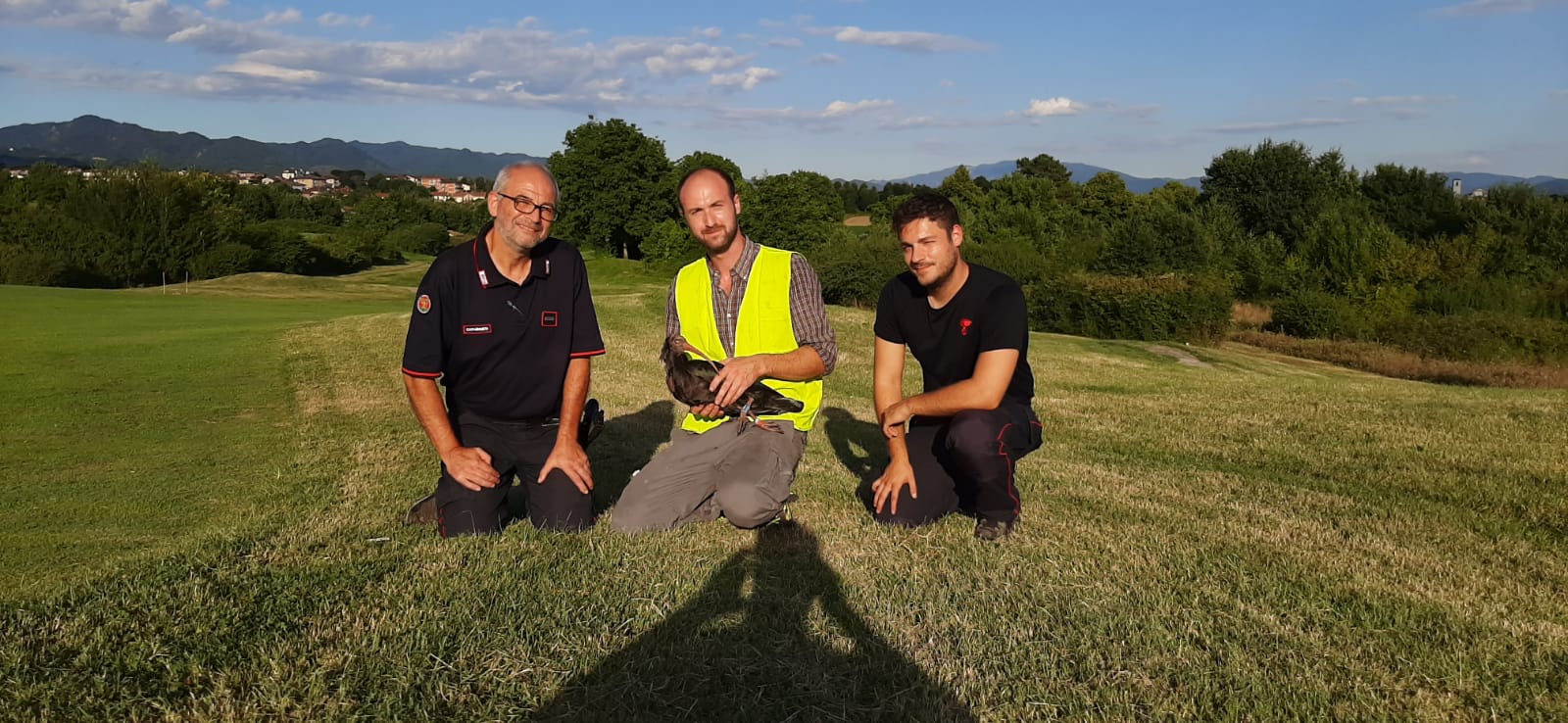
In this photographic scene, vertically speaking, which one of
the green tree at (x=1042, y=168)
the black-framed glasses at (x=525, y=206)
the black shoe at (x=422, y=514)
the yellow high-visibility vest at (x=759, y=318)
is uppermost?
the green tree at (x=1042, y=168)

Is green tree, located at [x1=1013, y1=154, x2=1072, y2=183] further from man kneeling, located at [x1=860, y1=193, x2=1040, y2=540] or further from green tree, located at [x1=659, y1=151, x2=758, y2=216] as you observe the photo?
man kneeling, located at [x1=860, y1=193, x2=1040, y2=540]

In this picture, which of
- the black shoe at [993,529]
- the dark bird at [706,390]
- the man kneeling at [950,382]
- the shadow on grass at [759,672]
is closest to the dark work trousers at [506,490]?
the dark bird at [706,390]

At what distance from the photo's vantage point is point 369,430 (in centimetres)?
815

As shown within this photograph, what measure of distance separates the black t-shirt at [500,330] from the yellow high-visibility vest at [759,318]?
0.52m

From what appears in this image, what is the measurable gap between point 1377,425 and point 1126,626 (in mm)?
6960

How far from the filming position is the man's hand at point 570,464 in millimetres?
4578

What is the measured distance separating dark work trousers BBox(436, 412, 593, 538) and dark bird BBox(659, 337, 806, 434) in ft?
2.46

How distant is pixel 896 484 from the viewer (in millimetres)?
4762

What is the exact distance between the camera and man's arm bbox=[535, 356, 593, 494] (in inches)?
181

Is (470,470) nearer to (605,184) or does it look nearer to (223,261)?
(605,184)

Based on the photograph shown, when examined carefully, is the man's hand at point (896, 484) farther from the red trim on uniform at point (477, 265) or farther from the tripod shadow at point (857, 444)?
the red trim on uniform at point (477, 265)

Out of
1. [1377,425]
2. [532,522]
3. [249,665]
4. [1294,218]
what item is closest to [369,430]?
[532,522]

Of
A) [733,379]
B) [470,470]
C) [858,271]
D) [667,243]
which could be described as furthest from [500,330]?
[667,243]

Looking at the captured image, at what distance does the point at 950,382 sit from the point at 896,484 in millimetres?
658
